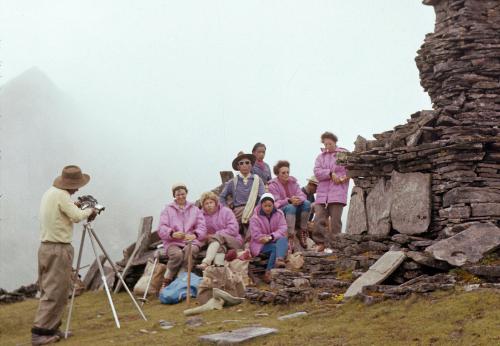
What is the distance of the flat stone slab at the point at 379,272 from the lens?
11117mm

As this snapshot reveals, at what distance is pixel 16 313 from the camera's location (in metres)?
16.1

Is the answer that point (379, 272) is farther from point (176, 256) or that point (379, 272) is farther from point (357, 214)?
point (176, 256)

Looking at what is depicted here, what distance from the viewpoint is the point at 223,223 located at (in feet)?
52.5

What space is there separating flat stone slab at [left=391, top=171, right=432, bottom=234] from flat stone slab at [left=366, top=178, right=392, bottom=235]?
14 centimetres

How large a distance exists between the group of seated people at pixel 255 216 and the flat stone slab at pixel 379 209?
4.50 feet

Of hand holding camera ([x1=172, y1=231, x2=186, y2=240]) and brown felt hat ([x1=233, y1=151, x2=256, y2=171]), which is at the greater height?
brown felt hat ([x1=233, y1=151, x2=256, y2=171])

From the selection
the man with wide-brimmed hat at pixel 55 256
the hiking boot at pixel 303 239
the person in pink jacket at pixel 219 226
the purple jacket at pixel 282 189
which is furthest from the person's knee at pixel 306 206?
the man with wide-brimmed hat at pixel 55 256

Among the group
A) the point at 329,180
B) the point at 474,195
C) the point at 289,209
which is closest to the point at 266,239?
the point at 289,209

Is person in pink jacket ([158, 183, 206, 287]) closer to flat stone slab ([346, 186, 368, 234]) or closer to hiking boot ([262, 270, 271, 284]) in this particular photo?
hiking boot ([262, 270, 271, 284])

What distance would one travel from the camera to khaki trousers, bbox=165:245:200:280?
1519 cm

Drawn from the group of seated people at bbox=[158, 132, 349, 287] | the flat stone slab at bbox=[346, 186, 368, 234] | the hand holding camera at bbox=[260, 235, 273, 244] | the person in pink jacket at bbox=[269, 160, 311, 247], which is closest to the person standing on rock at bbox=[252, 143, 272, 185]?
the group of seated people at bbox=[158, 132, 349, 287]

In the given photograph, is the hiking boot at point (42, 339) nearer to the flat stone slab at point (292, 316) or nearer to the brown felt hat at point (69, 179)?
the brown felt hat at point (69, 179)

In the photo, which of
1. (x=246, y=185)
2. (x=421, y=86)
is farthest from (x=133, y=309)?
(x=421, y=86)

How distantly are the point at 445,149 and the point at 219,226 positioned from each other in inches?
229
